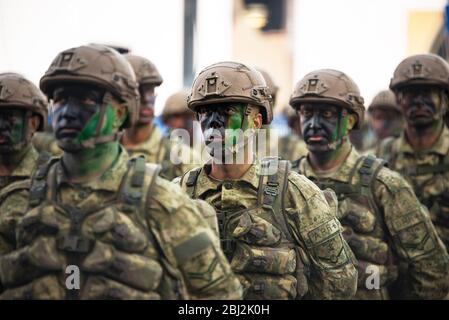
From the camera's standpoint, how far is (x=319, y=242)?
638 centimetres

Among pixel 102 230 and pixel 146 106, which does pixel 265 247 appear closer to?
pixel 102 230

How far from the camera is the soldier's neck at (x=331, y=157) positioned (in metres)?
8.09

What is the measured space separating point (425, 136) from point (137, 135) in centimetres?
337

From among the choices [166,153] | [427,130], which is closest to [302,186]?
[427,130]

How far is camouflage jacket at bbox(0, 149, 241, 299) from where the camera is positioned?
5.03 meters

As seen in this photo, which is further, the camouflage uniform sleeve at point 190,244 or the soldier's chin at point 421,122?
the soldier's chin at point 421,122

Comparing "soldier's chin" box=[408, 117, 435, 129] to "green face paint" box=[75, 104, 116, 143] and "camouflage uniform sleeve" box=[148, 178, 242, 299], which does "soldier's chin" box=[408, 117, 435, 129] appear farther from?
"green face paint" box=[75, 104, 116, 143]

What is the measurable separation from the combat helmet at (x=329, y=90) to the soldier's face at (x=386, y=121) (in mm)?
6020

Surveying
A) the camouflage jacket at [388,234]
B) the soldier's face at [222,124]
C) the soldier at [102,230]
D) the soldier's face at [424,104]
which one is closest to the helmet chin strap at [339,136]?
the camouflage jacket at [388,234]

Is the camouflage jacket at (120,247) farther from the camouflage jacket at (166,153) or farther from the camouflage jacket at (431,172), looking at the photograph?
the camouflage jacket at (166,153)

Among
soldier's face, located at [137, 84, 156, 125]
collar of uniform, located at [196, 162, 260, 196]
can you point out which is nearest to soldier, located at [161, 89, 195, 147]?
soldier's face, located at [137, 84, 156, 125]

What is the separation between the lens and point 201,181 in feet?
22.0

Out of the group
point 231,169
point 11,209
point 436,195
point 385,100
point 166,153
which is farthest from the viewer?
point 385,100
